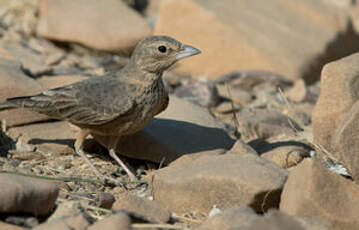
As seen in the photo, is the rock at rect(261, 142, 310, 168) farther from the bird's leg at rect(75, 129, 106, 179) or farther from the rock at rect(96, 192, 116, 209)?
the rock at rect(96, 192, 116, 209)

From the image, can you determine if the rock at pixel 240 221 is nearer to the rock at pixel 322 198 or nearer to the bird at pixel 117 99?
the rock at pixel 322 198

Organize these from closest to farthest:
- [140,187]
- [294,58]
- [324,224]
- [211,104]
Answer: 1. [324,224]
2. [140,187]
3. [211,104]
4. [294,58]

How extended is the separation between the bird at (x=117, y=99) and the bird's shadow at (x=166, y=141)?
0.23 meters

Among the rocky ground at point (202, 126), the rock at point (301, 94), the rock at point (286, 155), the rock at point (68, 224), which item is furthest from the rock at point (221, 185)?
the rock at point (301, 94)

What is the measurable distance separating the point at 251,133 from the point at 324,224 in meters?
3.29

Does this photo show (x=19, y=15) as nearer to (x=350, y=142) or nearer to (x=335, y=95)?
(x=335, y=95)

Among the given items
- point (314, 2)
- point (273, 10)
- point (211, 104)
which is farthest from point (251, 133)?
point (314, 2)

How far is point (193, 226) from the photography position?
15.4ft

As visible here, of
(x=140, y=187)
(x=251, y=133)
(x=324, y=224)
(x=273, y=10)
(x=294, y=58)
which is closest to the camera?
(x=324, y=224)

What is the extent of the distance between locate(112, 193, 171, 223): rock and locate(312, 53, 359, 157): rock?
5.48 feet

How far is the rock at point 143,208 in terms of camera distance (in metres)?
4.46

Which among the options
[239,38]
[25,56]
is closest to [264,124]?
[239,38]


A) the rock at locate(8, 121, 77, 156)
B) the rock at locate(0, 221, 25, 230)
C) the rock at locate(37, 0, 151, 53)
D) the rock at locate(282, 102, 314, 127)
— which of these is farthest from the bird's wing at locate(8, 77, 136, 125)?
the rock at locate(37, 0, 151, 53)

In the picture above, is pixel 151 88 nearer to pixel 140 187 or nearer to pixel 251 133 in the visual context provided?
pixel 140 187
